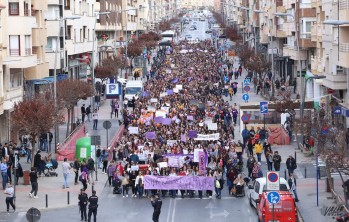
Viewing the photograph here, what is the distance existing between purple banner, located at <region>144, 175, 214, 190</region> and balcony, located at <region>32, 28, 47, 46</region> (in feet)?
99.0

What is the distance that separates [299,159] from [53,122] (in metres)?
12.8

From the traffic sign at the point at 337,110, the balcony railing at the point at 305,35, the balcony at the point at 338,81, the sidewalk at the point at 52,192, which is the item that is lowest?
the sidewalk at the point at 52,192

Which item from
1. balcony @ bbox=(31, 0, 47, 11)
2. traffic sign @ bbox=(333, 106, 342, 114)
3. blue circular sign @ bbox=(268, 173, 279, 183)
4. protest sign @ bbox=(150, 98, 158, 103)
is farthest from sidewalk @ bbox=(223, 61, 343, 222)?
balcony @ bbox=(31, 0, 47, 11)

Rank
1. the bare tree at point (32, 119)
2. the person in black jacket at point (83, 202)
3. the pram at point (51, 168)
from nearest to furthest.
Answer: the person in black jacket at point (83, 202) < the bare tree at point (32, 119) < the pram at point (51, 168)

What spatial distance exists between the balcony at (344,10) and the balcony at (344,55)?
5.27ft

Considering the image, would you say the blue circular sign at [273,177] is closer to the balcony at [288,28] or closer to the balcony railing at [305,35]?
the balcony railing at [305,35]

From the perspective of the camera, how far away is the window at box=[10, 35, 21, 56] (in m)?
63.4

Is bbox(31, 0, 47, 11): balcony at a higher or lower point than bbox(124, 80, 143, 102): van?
higher

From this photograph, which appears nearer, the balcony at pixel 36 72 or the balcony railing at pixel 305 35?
the balcony at pixel 36 72

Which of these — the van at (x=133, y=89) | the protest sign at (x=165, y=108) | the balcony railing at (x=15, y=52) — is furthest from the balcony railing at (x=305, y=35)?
the balcony railing at (x=15, y=52)

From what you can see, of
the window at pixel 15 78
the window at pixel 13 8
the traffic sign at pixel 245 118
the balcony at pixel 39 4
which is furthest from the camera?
the balcony at pixel 39 4

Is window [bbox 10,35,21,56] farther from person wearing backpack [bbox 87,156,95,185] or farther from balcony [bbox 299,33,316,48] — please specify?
balcony [bbox 299,33,316,48]

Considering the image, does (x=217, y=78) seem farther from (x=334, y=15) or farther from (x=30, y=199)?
(x=30, y=199)

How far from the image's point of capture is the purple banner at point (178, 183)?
41.0 metres
